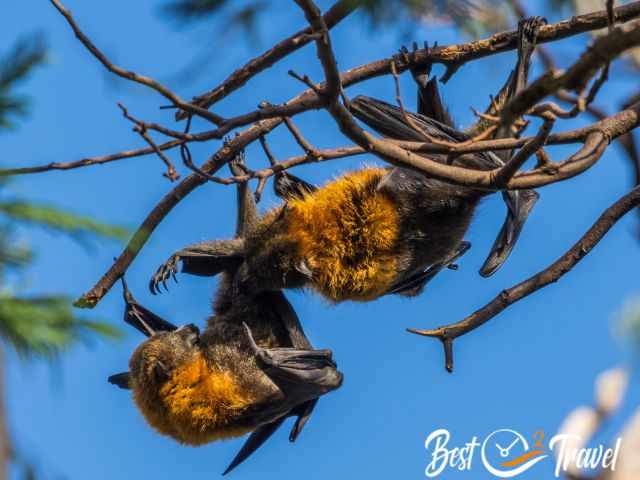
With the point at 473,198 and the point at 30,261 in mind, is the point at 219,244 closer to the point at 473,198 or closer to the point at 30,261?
the point at 473,198

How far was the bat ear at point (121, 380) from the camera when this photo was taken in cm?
725

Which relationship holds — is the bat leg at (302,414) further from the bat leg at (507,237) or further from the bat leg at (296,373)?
the bat leg at (507,237)

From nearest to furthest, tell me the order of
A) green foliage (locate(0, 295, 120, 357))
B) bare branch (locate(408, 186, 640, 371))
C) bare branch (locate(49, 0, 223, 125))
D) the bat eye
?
green foliage (locate(0, 295, 120, 357)) → bare branch (locate(49, 0, 223, 125)) → bare branch (locate(408, 186, 640, 371)) → the bat eye

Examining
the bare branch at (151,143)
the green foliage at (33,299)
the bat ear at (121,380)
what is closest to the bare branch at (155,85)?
the bare branch at (151,143)

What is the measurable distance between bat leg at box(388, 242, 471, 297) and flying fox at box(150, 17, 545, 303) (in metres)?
0.12

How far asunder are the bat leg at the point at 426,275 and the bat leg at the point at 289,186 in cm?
97

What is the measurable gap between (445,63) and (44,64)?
12.5 feet

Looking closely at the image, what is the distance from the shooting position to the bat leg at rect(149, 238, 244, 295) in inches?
270

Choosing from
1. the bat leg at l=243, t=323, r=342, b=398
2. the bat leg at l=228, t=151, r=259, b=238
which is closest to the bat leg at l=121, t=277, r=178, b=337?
the bat leg at l=243, t=323, r=342, b=398

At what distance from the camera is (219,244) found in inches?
279

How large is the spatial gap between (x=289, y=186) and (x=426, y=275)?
4.06 ft

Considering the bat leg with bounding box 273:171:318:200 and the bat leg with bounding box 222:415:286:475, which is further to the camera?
the bat leg with bounding box 222:415:286:475

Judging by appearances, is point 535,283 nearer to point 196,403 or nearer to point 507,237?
point 507,237

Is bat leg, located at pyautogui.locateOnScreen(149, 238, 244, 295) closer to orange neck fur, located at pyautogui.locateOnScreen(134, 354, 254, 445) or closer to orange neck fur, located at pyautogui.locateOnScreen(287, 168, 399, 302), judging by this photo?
orange neck fur, located at pyautogui.locateOnScreen(287, 168, 399, 302)
